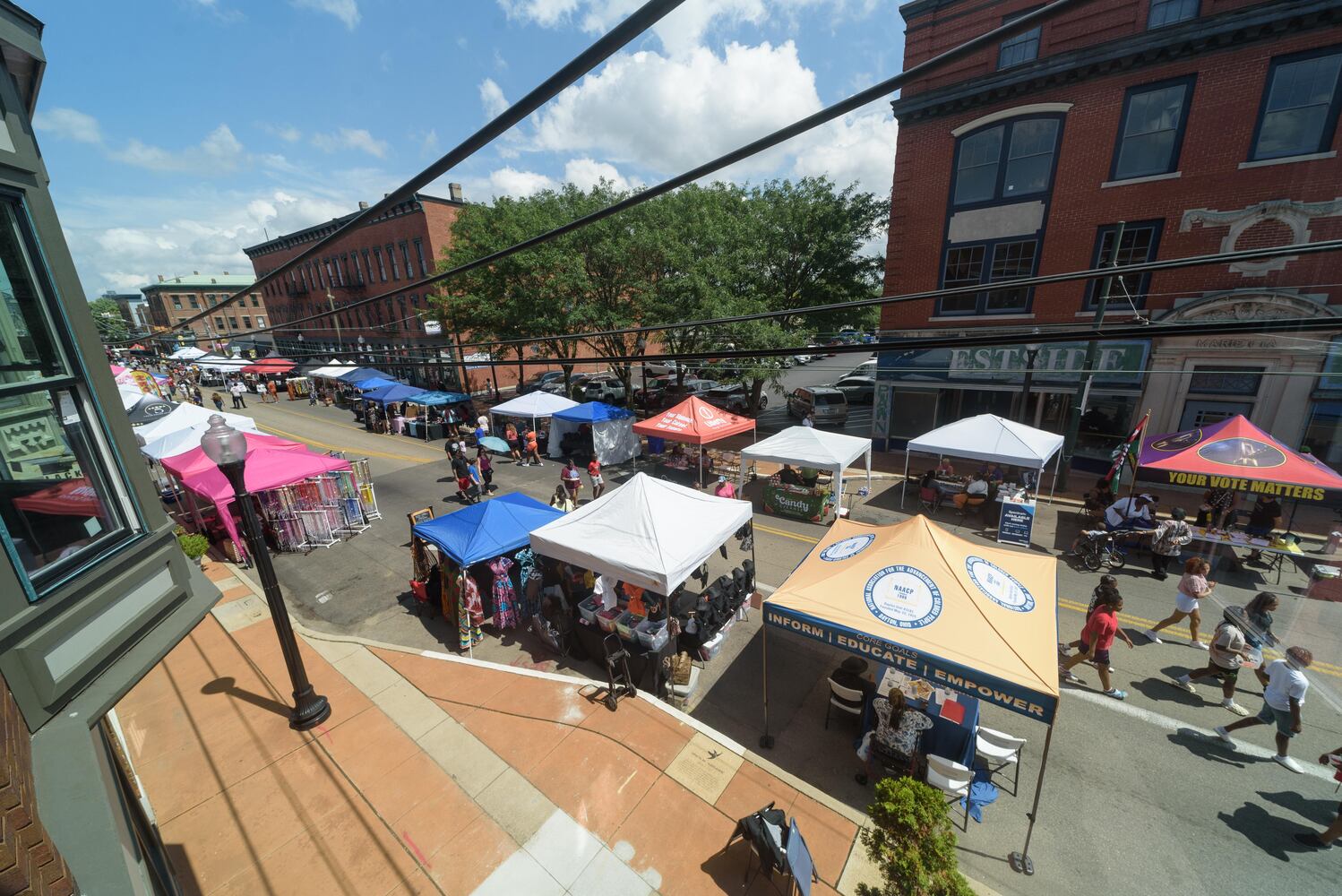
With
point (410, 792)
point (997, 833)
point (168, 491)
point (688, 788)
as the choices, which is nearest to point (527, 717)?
point (410, 792)

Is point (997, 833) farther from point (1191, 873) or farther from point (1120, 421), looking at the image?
point (1120, 421)

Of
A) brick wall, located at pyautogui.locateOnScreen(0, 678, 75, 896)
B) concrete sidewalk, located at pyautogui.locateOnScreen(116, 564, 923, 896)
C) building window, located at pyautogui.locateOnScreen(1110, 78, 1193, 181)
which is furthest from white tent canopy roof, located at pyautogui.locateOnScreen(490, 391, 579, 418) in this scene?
building window, located at pyautogui.locateOnScreen(1110, 78, 1193, 181)

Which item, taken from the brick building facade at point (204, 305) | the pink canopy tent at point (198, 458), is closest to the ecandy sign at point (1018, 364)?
the pink canopy tent at point (198, 458)

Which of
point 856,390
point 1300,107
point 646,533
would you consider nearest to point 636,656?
point 646,533

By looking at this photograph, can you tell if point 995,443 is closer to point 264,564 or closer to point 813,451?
point 813,451

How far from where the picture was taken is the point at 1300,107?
13.4m

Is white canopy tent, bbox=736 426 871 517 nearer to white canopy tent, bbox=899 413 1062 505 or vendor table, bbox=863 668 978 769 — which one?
white canopy tent, bbox=899 413 1062 505

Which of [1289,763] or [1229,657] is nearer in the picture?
[1289,763]

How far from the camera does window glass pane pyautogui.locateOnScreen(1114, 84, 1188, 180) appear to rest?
1471cm

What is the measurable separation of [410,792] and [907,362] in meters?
19.9

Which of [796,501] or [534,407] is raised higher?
[534,407]

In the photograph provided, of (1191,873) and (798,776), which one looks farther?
(798,776)

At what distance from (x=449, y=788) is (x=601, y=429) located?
1467cm

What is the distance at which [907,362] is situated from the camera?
19.9 m
